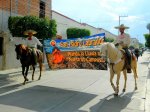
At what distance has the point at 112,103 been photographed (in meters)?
11.2

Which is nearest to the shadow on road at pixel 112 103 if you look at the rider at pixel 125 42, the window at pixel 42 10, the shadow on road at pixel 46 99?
the shadow on road at pixel 46 99

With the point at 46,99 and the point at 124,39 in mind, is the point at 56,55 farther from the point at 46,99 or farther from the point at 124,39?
the point at 46,99

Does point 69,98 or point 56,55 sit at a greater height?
point 56,55

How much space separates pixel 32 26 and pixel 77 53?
549 cm

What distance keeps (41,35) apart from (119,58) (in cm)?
1045

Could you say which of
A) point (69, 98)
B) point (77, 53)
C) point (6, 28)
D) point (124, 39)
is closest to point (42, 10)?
point (6, 28)

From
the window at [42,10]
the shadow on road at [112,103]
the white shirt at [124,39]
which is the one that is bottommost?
the shadow on road at [112,103]

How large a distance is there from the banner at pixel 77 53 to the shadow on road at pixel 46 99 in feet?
9.06

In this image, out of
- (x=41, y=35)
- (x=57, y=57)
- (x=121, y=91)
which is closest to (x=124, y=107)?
(x=121, y=91)

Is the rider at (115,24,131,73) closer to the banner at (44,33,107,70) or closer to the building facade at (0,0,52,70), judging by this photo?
the banner at (44,33,107,70)

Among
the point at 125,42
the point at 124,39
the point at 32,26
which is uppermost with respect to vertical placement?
the point at 32,26

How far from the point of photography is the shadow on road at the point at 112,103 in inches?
404

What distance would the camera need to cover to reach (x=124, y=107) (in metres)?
10.6

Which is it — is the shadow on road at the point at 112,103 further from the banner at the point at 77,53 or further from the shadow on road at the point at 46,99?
the banner at the point at 77,53
